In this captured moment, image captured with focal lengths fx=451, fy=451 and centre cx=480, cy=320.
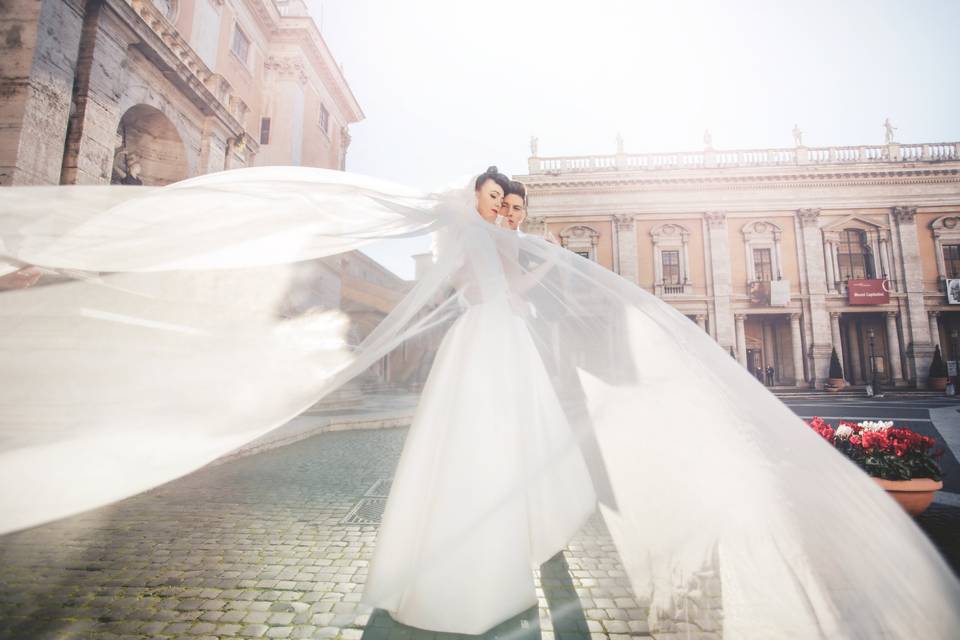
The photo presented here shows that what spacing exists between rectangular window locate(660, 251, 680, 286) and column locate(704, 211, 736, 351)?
1.80m

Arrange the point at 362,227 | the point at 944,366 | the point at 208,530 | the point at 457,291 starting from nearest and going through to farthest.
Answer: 1. the point at 362,227
2. the point at 457,291
3. the point at 208,530
4. the point at 944,366

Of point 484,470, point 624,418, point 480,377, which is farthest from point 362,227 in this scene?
point 624,418

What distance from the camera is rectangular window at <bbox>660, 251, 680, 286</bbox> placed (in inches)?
1046

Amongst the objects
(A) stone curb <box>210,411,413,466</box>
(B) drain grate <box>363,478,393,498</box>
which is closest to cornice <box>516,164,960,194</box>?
(A) stone curb <box>210,411,413,466</box>

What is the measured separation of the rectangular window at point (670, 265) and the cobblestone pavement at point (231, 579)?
1025 inches

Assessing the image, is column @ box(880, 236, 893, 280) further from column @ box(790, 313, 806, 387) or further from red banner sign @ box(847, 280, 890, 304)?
column @ box(790, 313, 806, 387)

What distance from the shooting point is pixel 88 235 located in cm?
218

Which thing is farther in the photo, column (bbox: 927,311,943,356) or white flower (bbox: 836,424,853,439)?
column (bbox: 927,311,943,356)

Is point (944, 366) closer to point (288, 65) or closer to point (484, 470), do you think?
point (484, 470)

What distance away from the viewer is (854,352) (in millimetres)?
26266

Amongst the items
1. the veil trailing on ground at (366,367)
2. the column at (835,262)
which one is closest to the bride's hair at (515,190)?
the veil trailing on ground at (366,367)

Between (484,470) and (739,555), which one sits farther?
(484,470)

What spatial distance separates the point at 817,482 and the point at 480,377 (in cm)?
133

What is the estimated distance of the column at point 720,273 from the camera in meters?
25.4
